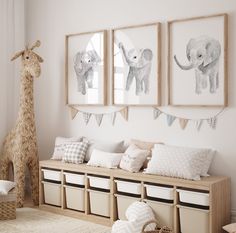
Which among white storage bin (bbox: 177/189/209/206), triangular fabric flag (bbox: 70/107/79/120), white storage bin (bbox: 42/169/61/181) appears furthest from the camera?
triangular fabric flag (bbox: 70/107/79/120)

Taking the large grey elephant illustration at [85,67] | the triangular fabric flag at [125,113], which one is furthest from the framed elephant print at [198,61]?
the large grey elephant illustration at [85,67]

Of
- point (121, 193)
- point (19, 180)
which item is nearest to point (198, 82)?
point (121, 193)

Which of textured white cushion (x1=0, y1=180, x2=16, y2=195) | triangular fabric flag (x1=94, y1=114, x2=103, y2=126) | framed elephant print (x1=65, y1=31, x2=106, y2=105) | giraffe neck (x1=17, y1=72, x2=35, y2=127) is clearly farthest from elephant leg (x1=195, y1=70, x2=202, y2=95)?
textured white cushion (x1=0, y1=180, x2=16, y2=195)

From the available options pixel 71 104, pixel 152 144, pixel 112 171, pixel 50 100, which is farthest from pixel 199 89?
pixel 50 100

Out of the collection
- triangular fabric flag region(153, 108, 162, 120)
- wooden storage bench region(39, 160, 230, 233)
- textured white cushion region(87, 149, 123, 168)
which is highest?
triangular fabric flag region(153, 108, 162, 120)

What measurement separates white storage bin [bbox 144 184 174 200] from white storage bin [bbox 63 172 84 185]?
75cm

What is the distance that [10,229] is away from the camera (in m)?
3.91

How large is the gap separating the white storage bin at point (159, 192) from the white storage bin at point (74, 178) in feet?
2.46

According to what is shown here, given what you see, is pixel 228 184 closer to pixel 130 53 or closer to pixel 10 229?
pixel 130 53

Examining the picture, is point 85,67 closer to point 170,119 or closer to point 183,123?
point 170,119

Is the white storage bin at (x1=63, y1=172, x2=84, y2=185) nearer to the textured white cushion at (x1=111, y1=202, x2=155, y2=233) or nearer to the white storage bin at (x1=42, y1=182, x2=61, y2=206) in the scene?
the white storage bin at (x1=42, y1=182, x2=61, y2=206)

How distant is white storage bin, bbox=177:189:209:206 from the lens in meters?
3.53

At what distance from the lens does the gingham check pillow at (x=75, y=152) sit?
176 inches

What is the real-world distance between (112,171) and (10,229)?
1.05m
